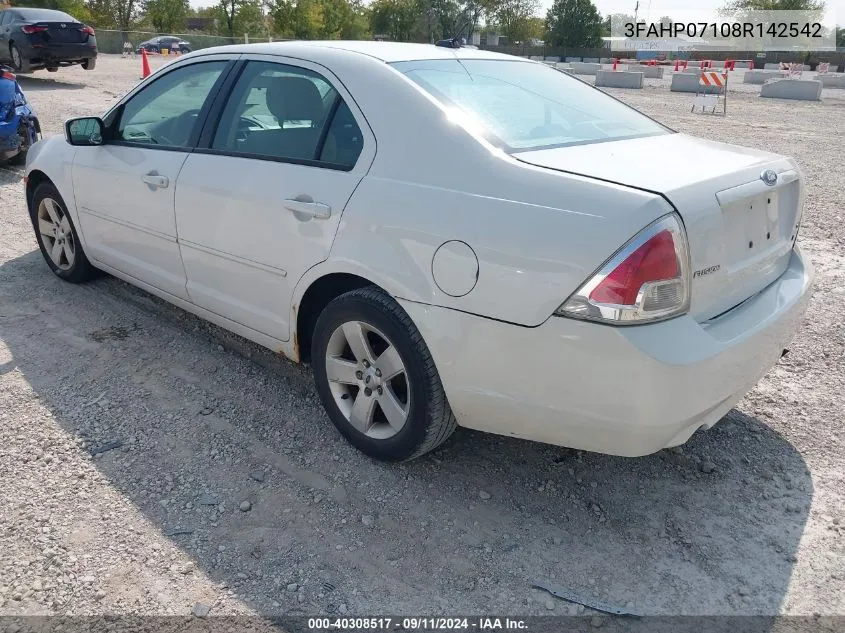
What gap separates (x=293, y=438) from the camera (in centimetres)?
329

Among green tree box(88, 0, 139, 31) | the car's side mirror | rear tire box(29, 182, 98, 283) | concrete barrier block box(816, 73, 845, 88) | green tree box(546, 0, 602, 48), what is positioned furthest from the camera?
green tree box(546, 0, 602, 48)

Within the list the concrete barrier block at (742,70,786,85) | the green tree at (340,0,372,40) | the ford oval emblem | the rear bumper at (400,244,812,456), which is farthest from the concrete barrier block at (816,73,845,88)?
the green tree at (340,0,372,40)

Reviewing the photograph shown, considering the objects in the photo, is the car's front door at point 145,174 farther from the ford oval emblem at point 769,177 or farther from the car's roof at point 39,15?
the car's roof at point 39,15

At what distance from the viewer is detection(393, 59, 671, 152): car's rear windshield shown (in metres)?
2.86

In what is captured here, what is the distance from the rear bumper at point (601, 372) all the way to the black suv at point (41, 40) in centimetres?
1862

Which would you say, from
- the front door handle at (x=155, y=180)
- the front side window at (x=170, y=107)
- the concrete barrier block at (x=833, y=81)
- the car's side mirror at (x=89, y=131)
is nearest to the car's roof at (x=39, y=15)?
the car's side mirror at (x=89, y=131)

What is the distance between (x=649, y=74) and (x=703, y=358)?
3444 cm

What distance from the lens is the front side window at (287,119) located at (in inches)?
120

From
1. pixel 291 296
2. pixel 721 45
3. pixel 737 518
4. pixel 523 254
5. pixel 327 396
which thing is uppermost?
pixel 721 45

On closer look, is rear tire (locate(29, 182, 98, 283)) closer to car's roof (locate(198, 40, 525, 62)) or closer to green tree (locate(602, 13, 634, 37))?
car's roof (locate(198, 40, 525, 62))

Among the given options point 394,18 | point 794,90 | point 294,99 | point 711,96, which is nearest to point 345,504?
point 294,99

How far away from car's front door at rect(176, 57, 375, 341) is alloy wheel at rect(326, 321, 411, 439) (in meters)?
0.34

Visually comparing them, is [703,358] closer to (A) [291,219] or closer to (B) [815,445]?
(B) [815,445]

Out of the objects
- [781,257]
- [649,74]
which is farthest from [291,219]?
[649,74]
